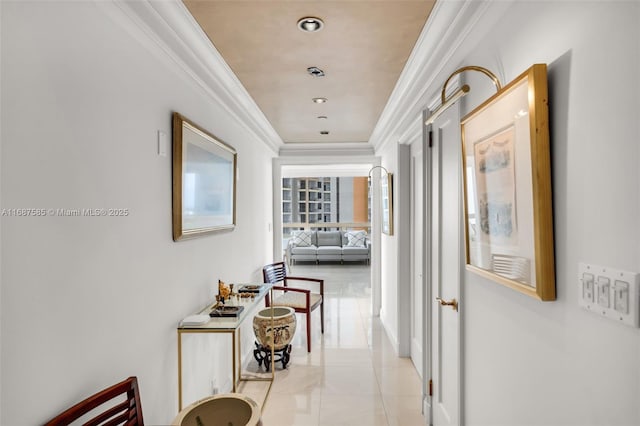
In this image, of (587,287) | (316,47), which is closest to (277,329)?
(316,47)

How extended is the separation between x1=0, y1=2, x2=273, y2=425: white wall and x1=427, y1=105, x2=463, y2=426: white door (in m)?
1.48

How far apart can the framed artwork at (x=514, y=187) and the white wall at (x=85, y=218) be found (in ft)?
4.66

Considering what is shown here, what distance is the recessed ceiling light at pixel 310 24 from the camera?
5.59 ft

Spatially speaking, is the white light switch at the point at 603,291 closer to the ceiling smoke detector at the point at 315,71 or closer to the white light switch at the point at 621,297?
the white light switch at the point at 621,297

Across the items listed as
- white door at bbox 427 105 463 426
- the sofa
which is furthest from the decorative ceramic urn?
the sofa

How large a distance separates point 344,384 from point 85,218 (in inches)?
94.9

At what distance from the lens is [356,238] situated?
376 inches

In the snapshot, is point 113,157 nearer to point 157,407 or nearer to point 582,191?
point 157,407

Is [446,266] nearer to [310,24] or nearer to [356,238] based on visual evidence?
[310,24]

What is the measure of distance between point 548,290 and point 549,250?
112 millimetres

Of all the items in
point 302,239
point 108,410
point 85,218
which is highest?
point 85,218

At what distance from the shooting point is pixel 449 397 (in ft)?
6.56

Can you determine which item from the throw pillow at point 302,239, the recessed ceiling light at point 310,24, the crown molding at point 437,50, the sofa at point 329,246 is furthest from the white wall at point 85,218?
the throw pillow at point 302,239

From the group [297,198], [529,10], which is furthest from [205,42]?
[297,198]
